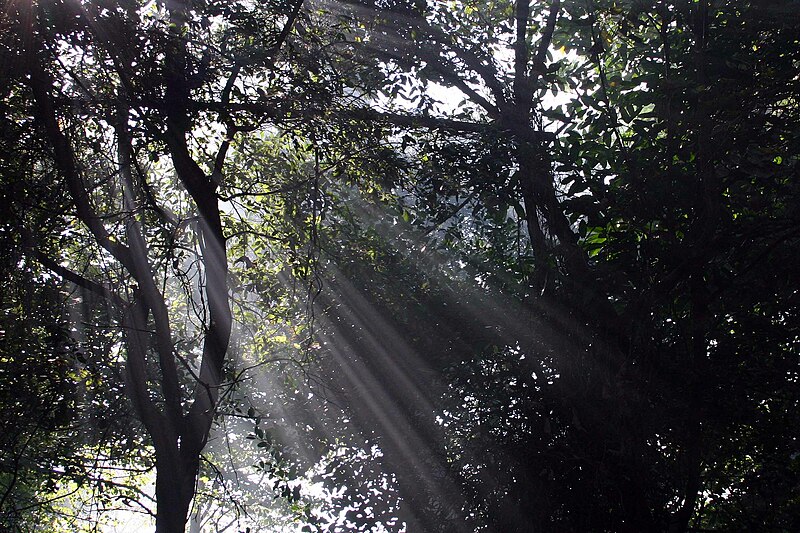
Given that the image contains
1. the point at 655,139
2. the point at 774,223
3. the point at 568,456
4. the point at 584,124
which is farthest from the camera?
the point at 584,124

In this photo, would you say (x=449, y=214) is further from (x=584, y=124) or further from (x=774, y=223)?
(x=774, y=223)

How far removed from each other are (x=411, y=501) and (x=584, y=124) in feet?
11.0

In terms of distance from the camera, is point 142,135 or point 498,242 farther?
point 498,242

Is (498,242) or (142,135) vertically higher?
(142,135)

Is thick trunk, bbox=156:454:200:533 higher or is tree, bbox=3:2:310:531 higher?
tree, bbox=3:2:310:531

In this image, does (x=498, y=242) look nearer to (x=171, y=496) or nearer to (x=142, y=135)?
(x=142, y=135)

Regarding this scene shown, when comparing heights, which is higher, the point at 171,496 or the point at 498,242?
the point at 498,242

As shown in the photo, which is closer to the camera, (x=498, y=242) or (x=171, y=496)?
(x=171, y=496)

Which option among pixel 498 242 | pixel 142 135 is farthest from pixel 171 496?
pixel 498 242

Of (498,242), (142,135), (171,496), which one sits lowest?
(171,496)

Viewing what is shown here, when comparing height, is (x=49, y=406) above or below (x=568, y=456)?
above

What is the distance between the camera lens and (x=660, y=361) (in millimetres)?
4715

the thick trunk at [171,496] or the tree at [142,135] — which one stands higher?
the tree at [142,135]

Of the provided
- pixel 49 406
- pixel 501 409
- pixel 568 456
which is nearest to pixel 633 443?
pixel 568 456
